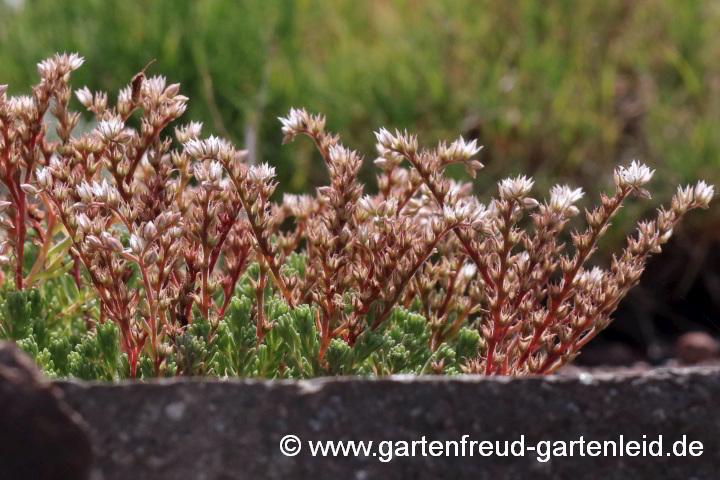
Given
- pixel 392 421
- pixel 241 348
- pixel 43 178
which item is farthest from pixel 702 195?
pixel 43 178

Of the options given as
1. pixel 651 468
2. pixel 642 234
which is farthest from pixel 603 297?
pixel 651 468

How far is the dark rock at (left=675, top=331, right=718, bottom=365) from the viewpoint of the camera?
4156 millimetres

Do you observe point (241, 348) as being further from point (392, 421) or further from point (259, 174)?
point (392, 421)

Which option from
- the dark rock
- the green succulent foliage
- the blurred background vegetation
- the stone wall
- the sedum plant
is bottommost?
the stone wall

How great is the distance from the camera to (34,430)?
5.03 feet

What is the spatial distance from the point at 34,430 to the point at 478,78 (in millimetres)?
4667

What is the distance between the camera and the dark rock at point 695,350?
4.16 meters

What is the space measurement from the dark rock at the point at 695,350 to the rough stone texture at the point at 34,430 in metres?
3.28

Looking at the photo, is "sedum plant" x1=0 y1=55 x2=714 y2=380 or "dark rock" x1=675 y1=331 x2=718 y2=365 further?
"dark rock" x1=675 y1=331 x2=718 y2=365

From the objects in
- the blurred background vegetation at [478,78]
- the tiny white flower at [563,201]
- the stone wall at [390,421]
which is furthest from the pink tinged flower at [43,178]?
the blurred background vegetation at [478,78]

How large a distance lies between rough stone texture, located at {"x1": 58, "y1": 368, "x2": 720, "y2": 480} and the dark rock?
237 centimetres

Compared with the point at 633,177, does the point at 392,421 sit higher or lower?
lower

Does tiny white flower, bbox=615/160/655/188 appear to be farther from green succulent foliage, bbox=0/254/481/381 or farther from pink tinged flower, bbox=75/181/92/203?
pink tinged flower, bbox=75/181/92/203

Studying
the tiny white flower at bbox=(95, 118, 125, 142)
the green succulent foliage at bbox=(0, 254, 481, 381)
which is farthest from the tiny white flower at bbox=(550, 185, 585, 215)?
the tiny white flower at bbox=(95, 118, 125, 142)
